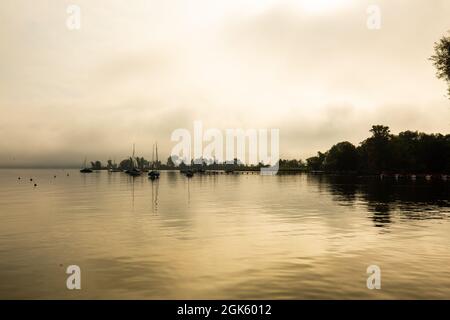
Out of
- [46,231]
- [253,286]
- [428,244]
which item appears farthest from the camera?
[46,231]

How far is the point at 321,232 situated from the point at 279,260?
12294mm

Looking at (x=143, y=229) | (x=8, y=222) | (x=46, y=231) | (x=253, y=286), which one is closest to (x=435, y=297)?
(x=253, y=286)

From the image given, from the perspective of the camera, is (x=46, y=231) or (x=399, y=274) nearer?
(x=399, y=274)

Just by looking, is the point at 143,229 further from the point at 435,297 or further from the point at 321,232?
the point at 435,297

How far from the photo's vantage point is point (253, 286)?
749 inches

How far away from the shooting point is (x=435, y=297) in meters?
17.3

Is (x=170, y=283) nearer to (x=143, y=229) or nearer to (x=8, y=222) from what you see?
(x=143, y=229)

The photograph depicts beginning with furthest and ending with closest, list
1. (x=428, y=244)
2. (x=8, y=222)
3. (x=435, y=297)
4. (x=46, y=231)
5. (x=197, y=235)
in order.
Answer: (x=8, y=222), (x=46, y=231), (x=197, y=235), (x=428, y=244), (x=435, y=297)

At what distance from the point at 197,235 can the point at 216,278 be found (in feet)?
47.0

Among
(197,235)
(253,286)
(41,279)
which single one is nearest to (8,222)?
(197,235)

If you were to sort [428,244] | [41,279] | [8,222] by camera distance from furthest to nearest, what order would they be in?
[8,222] < [428,244] < [41,279]

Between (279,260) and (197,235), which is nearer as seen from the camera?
(279,260)
